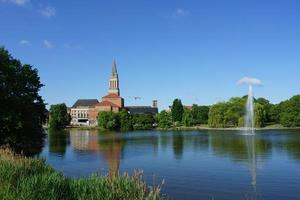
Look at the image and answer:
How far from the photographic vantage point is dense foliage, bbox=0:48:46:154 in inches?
1780

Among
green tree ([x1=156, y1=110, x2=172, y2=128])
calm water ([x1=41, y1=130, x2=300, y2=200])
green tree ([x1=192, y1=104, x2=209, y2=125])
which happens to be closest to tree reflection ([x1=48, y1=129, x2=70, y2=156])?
calm water ([x1=41, y1=130, x2=300, y2=200])

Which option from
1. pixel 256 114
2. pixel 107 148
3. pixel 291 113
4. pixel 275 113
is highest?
pixel 275 113

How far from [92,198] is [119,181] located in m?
1.04

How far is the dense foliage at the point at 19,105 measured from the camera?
148 feet

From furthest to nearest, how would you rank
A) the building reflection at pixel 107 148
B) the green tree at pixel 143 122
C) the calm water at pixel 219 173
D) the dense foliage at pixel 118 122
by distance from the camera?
the green tree at pixel 143 122 → the dense foliage at pixel 118 122 → the building reflection at pixel 107 148 → the calm water at pixel 219 173

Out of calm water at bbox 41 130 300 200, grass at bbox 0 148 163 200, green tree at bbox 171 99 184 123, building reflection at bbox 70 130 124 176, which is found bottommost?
calm water at bbox 41 130 300 200

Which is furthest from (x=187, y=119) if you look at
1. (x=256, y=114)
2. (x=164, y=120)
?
(x=256, y=114)

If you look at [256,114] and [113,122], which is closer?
[256,114]

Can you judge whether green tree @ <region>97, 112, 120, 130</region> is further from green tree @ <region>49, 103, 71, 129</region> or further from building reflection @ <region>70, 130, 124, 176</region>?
building reflection @ <region>70, 130, 124, 176</region>

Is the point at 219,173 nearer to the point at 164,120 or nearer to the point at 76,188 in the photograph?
the point at 76,188

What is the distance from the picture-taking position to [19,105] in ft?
159

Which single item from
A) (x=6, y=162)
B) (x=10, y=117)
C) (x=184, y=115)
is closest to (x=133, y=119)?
(x=184, y=115)

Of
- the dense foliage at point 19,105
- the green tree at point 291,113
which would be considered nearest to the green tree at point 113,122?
the green tree at point 291,113

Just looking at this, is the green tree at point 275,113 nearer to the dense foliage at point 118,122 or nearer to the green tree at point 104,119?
the dense foliage at point 118,122
